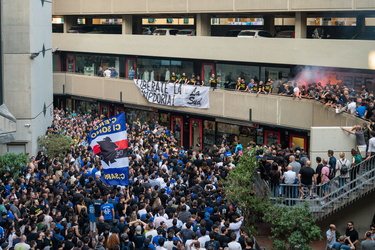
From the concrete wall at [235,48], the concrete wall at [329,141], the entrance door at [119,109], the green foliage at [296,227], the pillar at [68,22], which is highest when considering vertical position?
the pillar at [68,22]

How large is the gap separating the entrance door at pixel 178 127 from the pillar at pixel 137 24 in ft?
25.1

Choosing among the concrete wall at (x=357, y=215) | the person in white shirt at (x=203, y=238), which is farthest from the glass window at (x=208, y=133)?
the person in white shirt at (x=203, y=238)

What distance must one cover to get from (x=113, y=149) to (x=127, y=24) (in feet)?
81.3

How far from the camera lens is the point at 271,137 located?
35031mm

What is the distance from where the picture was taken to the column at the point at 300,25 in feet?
110

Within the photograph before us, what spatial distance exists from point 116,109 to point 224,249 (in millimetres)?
30552

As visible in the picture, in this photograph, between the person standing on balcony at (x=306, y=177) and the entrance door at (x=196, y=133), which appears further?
the entrance door at (x=196, y=133)

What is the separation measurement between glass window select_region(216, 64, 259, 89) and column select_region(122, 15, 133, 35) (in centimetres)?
859

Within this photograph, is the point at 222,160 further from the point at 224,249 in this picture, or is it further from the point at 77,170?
the point at 224,249

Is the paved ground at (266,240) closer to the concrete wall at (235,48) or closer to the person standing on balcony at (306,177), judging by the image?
the person standing on balcony at (306,177)

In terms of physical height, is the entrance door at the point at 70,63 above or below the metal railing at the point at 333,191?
above

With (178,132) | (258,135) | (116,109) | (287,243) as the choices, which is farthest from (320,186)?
(116,109)

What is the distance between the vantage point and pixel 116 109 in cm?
4625

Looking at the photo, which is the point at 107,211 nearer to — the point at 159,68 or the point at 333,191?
the point at 333,191
